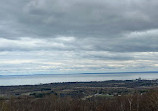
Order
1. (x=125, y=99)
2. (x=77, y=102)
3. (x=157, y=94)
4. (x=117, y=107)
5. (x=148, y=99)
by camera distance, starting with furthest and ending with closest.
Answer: (x=77, y=102), (x=125, y=99), (x=117, y=107), (x=148, y=99), (x=157, y=94)

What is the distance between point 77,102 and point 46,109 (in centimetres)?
414

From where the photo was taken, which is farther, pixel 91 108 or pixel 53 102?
pixel 53 102

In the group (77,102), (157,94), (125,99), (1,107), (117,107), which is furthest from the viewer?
(77,102)

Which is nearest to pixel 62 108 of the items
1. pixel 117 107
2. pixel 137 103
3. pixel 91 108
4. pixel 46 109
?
pixel 46 109

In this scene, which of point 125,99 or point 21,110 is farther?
point 125,99

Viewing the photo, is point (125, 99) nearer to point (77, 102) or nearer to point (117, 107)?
point (117, 107)

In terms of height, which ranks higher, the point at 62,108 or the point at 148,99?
the point at 148,99

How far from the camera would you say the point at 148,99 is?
2188 centimetres

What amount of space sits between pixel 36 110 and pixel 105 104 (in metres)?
8.56

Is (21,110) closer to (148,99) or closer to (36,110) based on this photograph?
(36,110)

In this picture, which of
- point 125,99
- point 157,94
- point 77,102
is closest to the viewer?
point 157,94

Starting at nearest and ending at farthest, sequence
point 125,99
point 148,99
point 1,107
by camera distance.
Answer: point 1,107
point 148,99
point 125,99

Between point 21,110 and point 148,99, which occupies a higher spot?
point 148,99

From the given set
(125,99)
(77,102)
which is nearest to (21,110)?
(77,102)
